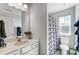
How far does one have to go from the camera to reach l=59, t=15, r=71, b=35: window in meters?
1.50

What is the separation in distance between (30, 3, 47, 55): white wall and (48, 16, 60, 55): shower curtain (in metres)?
0.07

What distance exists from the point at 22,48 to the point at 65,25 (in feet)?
2.62

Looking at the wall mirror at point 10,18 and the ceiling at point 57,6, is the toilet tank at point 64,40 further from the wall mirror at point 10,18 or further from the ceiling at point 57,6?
the wall mirror at point 10,18

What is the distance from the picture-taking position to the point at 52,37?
61.4 inches

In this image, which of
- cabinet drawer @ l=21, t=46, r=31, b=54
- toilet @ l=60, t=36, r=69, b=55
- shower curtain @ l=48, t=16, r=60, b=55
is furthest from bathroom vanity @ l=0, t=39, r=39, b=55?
toilet @ l=60, t=36, r=69, b=55

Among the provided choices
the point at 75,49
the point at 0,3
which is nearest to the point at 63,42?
the point at 75,49

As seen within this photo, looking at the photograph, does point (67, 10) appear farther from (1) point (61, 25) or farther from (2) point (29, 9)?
(2) point (29, 9)

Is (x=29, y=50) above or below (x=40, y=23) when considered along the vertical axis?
below

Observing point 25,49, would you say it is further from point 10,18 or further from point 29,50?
point 10,18

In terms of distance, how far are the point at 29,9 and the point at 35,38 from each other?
1.69 ft

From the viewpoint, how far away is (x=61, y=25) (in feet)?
5.11

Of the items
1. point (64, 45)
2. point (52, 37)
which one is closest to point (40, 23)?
point (52, 37)

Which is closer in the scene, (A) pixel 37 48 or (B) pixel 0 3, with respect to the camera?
(B) pixel 0 3

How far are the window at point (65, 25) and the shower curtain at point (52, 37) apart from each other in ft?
0.31
